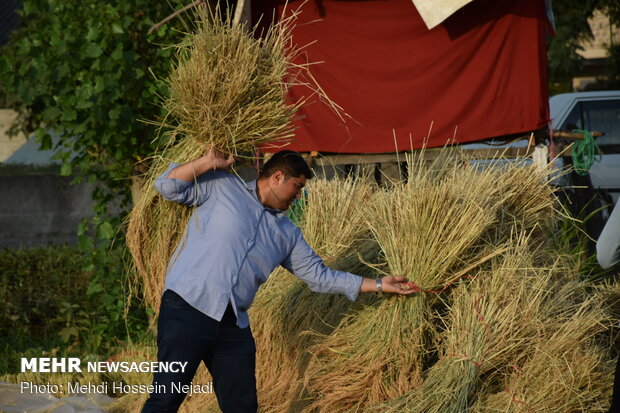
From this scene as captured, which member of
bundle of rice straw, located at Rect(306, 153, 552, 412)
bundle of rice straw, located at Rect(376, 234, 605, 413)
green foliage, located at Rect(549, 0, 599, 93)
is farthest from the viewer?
green foliage, located at Rect(549, 0, 599, 93)

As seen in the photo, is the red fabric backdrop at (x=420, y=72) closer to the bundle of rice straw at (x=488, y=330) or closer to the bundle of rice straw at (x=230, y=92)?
the bundle of rice straw at (x=488, y=330)

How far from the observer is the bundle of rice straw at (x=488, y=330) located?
400cm

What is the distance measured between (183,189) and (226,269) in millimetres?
412

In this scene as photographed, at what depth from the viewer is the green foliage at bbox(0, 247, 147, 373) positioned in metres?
6.60

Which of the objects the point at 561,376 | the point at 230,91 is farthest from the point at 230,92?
the point at 561,376

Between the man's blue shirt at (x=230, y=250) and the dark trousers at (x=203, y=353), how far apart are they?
5 cm

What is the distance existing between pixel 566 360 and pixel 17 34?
1110 cm

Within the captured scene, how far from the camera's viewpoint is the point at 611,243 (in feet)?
10.6

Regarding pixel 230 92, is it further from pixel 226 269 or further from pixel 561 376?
pixel 561 376

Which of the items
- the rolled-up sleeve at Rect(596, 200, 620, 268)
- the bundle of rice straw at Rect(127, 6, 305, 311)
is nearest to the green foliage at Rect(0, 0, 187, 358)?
the bundle of rice straw at Rect(127, 6, 305, 311)

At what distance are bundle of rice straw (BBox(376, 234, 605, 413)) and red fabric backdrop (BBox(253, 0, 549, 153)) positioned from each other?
2517 millimetres

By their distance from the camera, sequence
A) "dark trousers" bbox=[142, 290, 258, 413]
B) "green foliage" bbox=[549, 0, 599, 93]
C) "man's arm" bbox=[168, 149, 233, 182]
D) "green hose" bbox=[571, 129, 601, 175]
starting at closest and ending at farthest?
"dark trousers" bbox=[142, 290, 258, 413]
"man's arm" bbox=[168, 149, 233, 182]
"green hose" bbox=[571, 129, 601, 175]
"green foliage" bbox=[549, 0, 599, 93]

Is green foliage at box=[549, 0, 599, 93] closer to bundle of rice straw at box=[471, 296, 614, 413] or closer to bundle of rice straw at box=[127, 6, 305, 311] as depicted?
bundle of rice straw at box=[471, 296, 614, 413]

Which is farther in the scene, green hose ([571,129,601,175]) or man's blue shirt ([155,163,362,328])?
green hose ([571,129,601,175])
